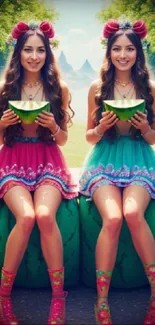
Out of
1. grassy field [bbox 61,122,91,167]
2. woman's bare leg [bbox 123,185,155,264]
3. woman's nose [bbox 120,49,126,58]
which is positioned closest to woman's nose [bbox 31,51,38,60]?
woman's nose [bbox 120,49,126,58]

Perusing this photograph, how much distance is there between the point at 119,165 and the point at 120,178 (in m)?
0.09

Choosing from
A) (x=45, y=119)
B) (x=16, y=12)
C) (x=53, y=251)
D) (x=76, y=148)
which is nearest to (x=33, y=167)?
(x=45, y=119)

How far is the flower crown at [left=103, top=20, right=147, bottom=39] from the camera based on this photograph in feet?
9.45

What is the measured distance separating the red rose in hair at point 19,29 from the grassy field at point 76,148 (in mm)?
4027

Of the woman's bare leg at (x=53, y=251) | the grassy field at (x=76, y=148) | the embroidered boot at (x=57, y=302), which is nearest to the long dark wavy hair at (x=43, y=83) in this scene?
the woman's bare leg at (x=53, y=251)

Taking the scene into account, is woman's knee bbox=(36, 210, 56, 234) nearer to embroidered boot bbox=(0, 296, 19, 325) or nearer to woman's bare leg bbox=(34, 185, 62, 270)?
woman's bare leg bbox=(34, 185, 62, 270)

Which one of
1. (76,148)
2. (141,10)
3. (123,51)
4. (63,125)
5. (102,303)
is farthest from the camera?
(141,10)

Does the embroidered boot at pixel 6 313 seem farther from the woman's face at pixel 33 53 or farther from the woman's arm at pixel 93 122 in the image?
the woman's face at pixel 33 53

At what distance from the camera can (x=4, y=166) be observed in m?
2.72

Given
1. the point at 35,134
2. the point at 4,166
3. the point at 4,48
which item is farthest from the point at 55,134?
the point at 4,48

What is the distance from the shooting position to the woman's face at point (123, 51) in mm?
2838

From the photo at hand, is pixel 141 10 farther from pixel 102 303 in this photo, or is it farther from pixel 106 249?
pixel 102 303

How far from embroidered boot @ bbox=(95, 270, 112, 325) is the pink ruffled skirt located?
0.52 metres

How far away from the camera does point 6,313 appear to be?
2375 mm
